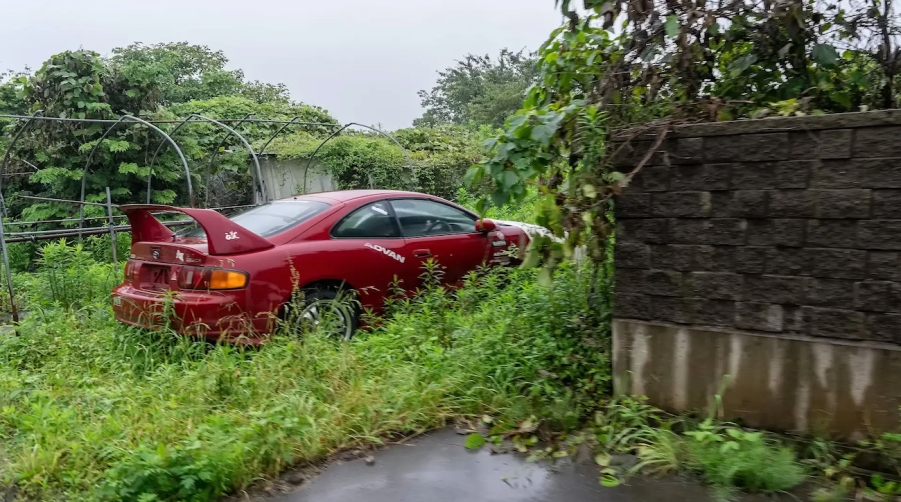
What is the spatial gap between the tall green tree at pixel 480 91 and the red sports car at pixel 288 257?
25002mm

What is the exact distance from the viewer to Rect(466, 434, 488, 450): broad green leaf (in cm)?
342

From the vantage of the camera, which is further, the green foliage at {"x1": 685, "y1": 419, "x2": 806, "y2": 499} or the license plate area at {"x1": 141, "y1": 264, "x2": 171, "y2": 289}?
the license plate area at {"x1": 141, "y1": 264, "x2": 171, "y2": 289}

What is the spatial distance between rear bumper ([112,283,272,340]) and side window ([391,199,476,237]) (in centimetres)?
174

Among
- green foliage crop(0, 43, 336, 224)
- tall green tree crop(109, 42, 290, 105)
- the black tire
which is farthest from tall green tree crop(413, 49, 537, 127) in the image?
the black tire

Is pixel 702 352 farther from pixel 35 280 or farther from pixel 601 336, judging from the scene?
pixel 35 280

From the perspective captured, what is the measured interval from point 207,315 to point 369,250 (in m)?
1.51

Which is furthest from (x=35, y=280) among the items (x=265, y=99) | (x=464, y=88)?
(x=464, y=88)

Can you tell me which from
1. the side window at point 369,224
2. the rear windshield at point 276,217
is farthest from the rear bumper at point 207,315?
the side window at point 369,224

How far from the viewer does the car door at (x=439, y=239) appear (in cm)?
593

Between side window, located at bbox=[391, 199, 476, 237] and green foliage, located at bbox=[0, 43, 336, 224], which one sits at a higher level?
green foliage, located at bbox=[0, 43, 336, 224]

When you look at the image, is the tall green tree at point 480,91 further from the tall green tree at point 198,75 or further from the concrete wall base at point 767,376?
the concrete wall base at point 767,376

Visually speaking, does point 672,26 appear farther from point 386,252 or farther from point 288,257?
point 288,257

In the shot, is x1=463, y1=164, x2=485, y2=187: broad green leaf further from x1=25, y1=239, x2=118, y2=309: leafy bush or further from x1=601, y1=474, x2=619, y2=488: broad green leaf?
x1=25, y1=239, x2=118, y2=309: leafy bush

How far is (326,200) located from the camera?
5.82 metres
